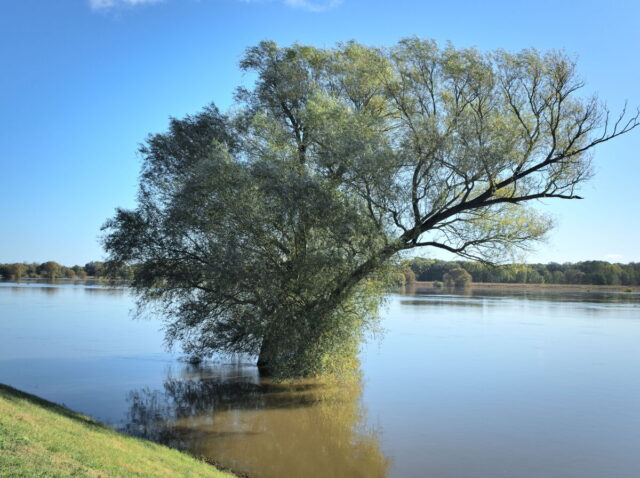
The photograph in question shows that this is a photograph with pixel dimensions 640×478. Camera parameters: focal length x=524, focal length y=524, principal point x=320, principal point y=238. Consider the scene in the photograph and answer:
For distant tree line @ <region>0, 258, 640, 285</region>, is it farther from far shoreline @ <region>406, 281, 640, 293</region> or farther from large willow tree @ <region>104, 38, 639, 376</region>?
large willow tree @ <region>104, 38, 639, 376</region>

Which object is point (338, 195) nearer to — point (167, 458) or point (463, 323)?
point (167, 458)

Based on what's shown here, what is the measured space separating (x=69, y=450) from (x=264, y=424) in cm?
731

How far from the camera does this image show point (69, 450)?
26.0 feet

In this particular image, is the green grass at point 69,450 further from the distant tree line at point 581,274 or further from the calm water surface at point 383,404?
the distant tree line at point 581,274

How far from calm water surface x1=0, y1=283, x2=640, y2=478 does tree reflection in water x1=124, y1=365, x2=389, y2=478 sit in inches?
2.0

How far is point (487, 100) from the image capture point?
59.9 ft

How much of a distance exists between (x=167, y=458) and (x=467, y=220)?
1312 cm

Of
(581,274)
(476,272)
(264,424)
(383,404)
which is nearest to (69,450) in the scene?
(264,424)

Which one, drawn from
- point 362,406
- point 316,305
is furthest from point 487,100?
point 362,406

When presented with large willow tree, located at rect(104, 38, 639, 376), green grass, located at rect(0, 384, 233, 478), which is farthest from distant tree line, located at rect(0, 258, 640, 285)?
green grass, located at rect(0, 384, 233, 478)

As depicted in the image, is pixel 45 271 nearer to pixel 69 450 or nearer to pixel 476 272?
pixel 476 272

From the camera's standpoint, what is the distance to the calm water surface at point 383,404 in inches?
478

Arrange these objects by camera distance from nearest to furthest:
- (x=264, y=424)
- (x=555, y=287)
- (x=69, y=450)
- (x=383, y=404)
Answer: (x=69, y=450)
(x=264, y=424)
(x=383, y=404)
(x=555, y=287)

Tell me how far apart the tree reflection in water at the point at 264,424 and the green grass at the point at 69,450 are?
1562 mm
